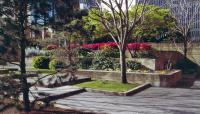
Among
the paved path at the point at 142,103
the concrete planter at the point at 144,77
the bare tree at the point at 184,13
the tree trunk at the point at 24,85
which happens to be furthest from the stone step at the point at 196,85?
the tree trunk at the point at 24,85

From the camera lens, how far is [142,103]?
13.6 meters

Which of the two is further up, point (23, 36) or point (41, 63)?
point (23, 36)

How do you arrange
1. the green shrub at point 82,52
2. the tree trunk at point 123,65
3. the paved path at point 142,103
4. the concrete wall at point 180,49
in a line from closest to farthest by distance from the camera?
the paved path at point 142,103
the tree trunk at point 123,65
the green shrub at point 82,52
the concrete wall at point 180,49

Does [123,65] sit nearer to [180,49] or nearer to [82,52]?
[82,52]

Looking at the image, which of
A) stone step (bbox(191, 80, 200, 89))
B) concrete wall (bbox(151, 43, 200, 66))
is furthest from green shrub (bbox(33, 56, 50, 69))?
stone step (bbox(191, 80, 200, 89))

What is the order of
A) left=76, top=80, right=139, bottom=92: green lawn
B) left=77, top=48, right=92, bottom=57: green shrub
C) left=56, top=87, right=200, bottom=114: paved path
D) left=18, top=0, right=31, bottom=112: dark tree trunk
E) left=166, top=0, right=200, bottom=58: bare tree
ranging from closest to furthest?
left=18, top=0, right=31, bottom=112: dark tree trunk, left=56, top=87, right=200, bottom=114: paved path, left=76, top=80, right=139, bottom=92: green lawn, left=77, top=48, right=92, bottom=57: green shrub, left=166, top=0, right=200, bottom=58: bare tree

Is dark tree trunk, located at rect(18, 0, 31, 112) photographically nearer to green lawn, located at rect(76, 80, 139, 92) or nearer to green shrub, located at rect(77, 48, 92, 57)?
green lawn, located at rect(76, 80, 139, 92)

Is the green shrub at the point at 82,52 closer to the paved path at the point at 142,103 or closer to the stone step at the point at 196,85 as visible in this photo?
the stone step at the point at 196,85

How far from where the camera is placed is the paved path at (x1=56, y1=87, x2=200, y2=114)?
1235 cm

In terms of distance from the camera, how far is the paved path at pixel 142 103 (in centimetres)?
1235

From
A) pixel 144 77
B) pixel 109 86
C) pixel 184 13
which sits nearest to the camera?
pixel 109 86

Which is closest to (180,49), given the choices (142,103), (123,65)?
(123,65)

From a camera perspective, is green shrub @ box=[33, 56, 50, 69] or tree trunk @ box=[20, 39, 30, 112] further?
green shrub @ box=[33, 56, 50, 69]

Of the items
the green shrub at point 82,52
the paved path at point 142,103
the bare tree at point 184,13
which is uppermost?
the bare tree at point 184,13
